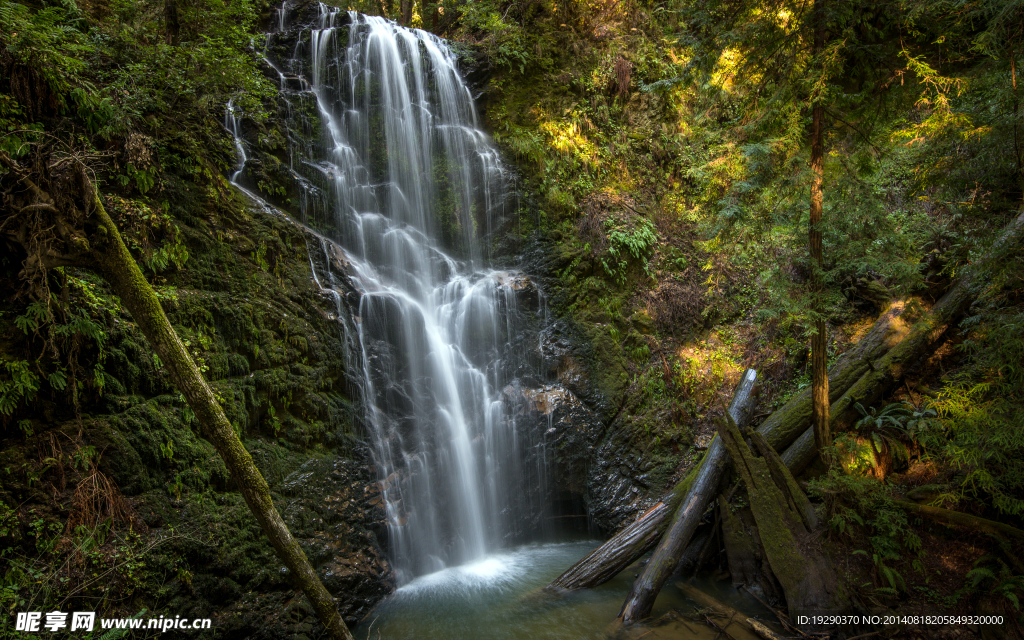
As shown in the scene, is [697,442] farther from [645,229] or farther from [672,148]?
[672,148]

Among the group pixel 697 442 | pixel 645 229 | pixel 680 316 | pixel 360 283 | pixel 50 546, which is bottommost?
pixel 697 442

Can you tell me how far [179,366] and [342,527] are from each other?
10.5 ft

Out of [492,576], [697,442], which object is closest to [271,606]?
[492,576]

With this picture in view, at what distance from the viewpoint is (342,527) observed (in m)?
6.03

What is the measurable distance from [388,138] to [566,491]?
28.3 feet

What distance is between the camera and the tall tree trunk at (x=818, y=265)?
4797 mm

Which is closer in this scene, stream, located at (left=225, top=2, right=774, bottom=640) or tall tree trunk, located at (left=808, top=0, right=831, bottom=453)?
tall tree trunk, located at (left=808, top=0, right=831, bottom=453)

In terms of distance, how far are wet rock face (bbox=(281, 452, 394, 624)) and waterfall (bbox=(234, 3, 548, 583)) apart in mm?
340

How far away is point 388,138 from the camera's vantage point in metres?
10.8

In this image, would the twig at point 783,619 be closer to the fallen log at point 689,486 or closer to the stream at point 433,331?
the stream at point 433,331

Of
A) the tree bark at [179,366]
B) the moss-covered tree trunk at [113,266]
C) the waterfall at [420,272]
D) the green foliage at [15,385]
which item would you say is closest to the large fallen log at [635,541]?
the waterfall at [420,272]

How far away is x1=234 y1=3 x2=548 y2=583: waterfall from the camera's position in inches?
292

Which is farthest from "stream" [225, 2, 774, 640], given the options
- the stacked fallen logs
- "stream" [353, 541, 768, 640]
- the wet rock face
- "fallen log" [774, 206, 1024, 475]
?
"fallen log" [774, 206, 1024, 475]

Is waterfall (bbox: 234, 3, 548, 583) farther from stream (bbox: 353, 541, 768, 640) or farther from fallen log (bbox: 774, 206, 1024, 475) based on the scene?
fallen log (bbox: 774, 206, 1024, 475)
